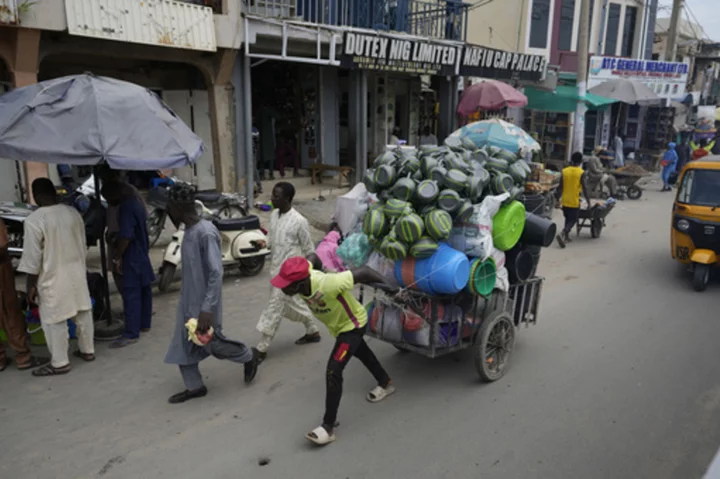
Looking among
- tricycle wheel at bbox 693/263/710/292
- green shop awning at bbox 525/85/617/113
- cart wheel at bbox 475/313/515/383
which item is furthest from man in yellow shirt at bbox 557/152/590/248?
green shop awning at bbox 525/85/617/113

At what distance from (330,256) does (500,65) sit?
13516mm

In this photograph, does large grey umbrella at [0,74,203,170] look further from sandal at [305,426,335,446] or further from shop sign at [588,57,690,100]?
shop sign at [588,57,690,100]

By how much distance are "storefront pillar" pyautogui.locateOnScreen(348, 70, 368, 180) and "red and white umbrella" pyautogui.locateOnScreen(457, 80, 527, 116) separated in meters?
3.37

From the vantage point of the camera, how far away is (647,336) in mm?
6320

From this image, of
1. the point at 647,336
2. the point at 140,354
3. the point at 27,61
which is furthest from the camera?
the point at 27,61

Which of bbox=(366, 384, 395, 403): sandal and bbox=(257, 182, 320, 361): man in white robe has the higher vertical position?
bbox=(257, 182, 320, 361): man in white robe

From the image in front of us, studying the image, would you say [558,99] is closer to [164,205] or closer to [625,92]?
[625,92]

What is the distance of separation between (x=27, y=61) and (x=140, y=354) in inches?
214

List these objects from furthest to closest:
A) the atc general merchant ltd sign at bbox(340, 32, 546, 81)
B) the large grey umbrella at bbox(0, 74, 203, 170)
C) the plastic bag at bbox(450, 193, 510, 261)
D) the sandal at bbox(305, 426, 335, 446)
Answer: the atc general merchant ltd sign at bbox(340, 32, 546, 81), the large grey umbrella at bbox(0, 74, 203, 170), the plastic bag at bbox(450, 193, 510, 261), the sandal at bbox(305, 426, 335, 446)

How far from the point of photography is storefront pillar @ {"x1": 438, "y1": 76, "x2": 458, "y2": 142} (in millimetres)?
16875

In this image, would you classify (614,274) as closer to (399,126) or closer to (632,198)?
(632,198)

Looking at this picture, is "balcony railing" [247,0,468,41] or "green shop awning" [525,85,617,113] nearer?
"balcony railing" [247,0,468,41]

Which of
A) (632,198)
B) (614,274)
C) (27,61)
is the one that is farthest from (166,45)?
(632,198)

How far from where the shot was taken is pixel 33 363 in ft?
17.7
